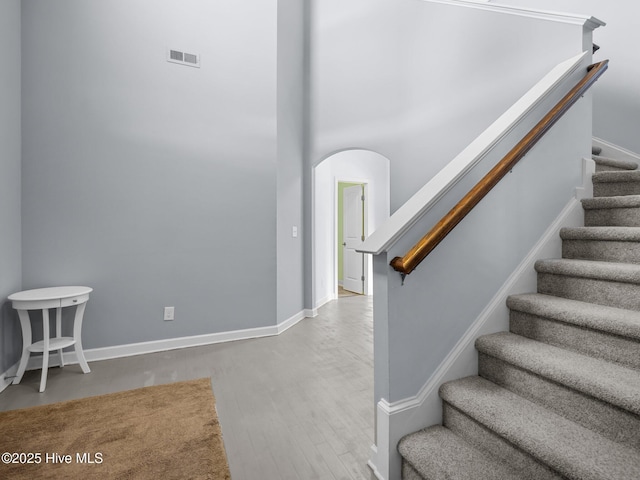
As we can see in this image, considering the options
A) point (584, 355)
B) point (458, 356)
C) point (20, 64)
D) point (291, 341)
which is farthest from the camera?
point (291, 341)

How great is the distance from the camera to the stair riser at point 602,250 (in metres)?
1.69

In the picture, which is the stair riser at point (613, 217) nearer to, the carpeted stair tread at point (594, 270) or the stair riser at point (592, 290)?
the carpeted stair tread at point (594, 270)

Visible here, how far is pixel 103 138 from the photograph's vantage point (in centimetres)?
281

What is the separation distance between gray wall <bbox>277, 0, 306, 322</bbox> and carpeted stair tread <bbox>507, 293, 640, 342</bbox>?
2.37 metres

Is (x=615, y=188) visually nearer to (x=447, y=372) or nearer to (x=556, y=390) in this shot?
(x=556, y=390)

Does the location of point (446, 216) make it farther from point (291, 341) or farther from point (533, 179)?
point (291, 341)

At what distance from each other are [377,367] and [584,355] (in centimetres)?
88

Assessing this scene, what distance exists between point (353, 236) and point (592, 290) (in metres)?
4.65

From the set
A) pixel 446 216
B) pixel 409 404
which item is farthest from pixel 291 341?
pixel 446 216

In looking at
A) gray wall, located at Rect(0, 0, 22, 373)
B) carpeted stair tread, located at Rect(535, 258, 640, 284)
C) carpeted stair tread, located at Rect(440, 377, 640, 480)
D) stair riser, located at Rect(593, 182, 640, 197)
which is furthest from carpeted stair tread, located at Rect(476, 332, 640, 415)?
gray wall, located at Rect(0, 0, 22, 373)

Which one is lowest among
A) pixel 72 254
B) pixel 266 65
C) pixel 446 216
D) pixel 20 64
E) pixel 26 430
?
pixel 26 430

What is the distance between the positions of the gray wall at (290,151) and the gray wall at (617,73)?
3121 millimetres

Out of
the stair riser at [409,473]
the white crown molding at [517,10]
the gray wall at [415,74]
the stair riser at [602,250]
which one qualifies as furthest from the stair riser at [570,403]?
the white crown molding at [517,10]

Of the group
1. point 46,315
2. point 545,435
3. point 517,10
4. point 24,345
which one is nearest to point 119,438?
point 46,315
